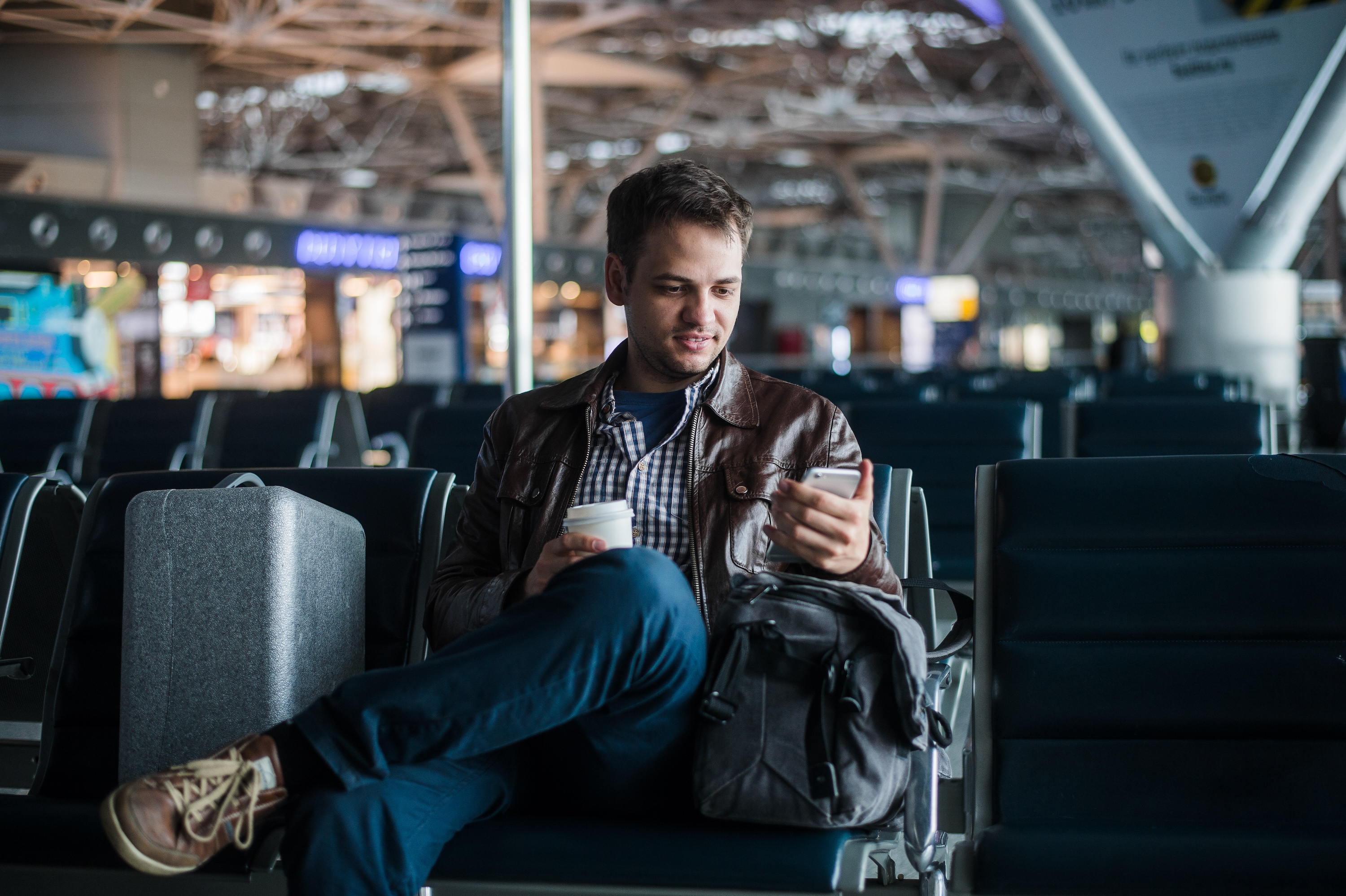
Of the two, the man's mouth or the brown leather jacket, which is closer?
the brown leather jacket

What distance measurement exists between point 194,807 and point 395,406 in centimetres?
559

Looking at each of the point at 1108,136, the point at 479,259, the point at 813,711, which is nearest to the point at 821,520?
the point at 813,711

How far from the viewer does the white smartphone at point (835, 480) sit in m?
1.82

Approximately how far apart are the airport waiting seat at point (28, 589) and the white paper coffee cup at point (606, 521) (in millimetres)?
1402

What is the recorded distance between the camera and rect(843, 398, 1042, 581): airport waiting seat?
13.7ft

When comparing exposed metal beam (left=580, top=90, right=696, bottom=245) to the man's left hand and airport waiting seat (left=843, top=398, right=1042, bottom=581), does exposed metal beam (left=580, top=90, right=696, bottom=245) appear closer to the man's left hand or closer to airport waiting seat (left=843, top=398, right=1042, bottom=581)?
airport waiting seat (left=843, top=398, right=1042, bottom=581)

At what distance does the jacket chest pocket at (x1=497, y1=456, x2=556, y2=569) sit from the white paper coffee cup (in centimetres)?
37

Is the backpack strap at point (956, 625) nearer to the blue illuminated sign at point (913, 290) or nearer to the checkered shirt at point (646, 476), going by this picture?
the checkered shirt at point (646, 476)

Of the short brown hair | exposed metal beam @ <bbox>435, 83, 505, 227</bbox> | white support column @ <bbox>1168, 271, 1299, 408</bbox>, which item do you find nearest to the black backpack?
the short brown hair

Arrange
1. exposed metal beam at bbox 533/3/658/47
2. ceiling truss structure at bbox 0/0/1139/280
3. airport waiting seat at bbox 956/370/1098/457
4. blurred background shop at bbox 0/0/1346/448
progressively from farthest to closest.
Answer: exposed metal beam at bbox 533/3/658/47
ceiling truss structure at bbox 0/0/1139/280
blurred background shop at bbox 0/0/1346/448
airport waiting seat at bbox 956/370/1098/457

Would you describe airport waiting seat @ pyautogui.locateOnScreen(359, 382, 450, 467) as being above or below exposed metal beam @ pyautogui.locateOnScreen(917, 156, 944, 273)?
below

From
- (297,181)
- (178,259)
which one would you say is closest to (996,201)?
(297,181)

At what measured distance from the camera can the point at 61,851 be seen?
1.99 m

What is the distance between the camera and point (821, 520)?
183 centimetres
